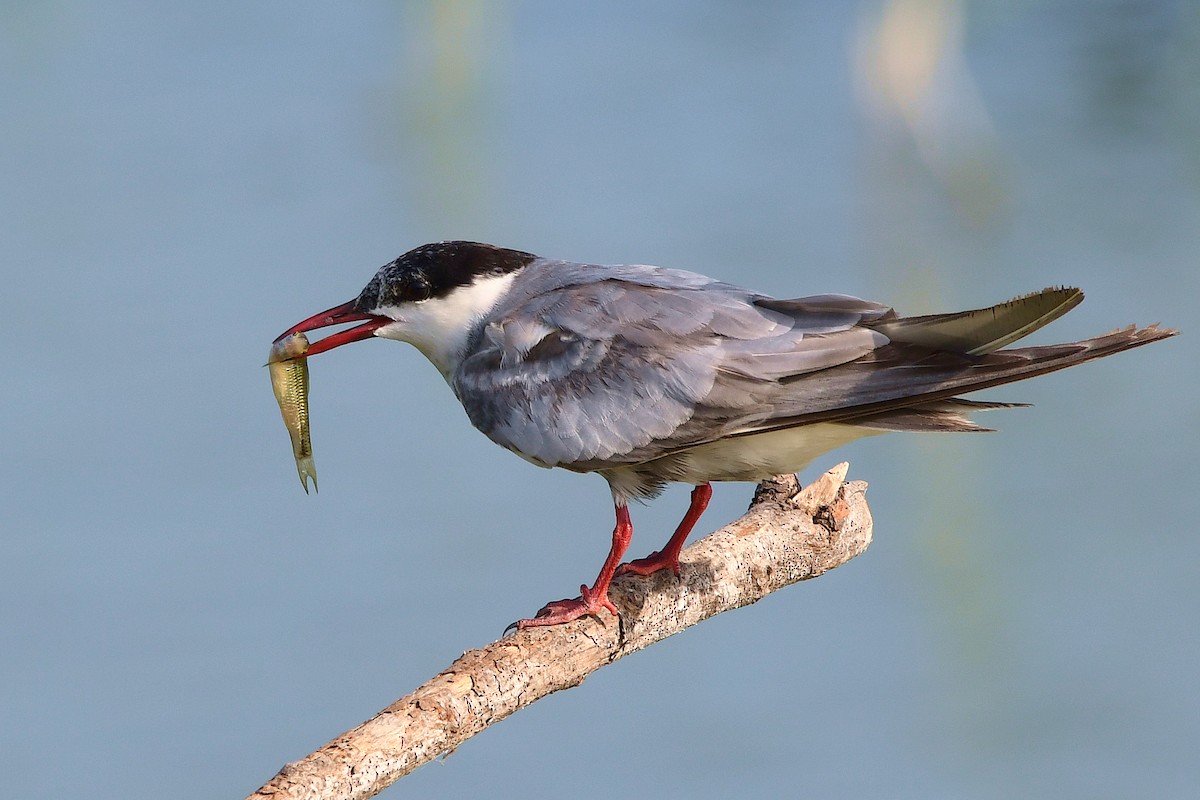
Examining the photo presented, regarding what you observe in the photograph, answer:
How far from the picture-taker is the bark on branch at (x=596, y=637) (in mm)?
2887

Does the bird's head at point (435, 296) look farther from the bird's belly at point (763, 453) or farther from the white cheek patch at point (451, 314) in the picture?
the bird's belly at point (763, 453)

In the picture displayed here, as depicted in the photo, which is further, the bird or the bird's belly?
the bird's belly

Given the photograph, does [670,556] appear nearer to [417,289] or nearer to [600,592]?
[600,592]

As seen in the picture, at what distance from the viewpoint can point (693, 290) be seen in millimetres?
3562

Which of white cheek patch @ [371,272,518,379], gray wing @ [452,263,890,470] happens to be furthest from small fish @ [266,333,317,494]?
gray wing @ [452,263,890,470]

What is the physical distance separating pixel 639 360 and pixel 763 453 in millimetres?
367

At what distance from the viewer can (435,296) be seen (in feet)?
12.3

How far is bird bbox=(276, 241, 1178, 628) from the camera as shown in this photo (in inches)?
126

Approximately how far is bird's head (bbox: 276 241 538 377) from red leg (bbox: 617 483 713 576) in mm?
722

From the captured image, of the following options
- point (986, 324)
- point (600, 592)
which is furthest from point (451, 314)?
point (986, 324)

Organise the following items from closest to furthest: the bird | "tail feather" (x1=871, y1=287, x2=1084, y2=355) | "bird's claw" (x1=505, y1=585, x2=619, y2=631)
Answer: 1. "tail feather" (x1=871, y1=287, x2=1084, y2=355)
2. the bird
3. "bird's claw" (x1=505, y1=585, x2=619, y2=631)

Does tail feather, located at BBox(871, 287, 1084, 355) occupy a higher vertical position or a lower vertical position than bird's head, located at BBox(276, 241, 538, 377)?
lower

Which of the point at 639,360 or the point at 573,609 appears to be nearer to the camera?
the point at 639,360

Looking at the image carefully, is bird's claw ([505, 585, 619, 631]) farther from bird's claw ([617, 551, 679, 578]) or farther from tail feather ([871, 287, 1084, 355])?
tail feather ([871, 287, 1084, 355])
